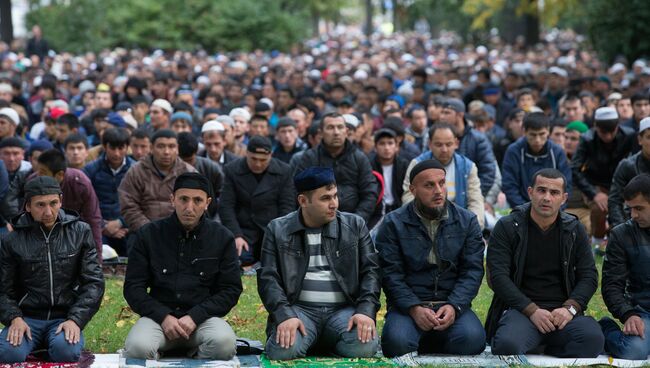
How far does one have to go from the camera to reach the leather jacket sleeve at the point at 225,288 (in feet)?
24.8

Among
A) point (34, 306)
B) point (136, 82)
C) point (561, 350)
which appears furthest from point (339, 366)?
point (136, 82)

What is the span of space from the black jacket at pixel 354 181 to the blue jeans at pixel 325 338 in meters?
3.93

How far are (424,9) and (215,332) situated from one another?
43766 millimetres

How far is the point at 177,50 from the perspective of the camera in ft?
141

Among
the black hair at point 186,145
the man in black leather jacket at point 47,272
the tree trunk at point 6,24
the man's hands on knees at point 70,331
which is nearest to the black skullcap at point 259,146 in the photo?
the black hair at point 186,145

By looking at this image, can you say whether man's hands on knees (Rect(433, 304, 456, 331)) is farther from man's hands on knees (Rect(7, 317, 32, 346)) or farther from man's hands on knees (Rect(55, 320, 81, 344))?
man's hands on knees (Rect(7, 317, 32, 346))

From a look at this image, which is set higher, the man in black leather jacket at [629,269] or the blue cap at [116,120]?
the blue cap at [116,120]

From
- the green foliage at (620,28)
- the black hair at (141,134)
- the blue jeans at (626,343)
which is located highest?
the green foliage at (620,28)

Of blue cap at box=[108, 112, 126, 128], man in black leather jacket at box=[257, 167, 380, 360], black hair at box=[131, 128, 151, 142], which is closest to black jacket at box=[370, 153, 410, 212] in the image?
black hair at box=[131, 128, 151, 142]

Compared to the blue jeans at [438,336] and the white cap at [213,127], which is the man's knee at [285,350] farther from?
the white cap at [213,127]

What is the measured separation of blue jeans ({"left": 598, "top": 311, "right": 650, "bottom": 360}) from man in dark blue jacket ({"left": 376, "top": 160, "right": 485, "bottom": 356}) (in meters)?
0.98

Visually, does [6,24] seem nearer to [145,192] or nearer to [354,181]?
[145,192]

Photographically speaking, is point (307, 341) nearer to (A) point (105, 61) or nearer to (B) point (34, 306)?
(B) point (34, 306)

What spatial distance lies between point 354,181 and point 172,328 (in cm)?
464
